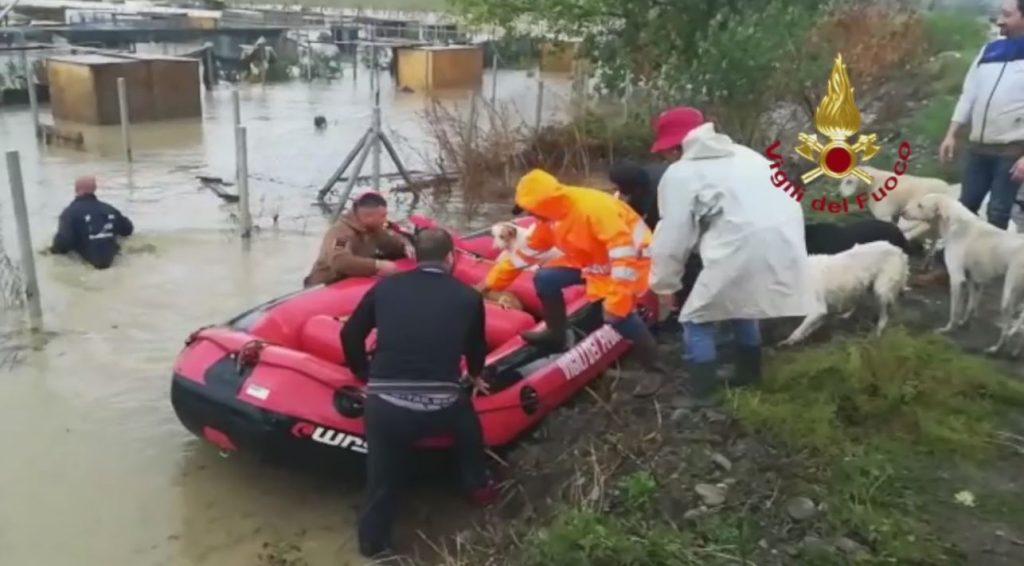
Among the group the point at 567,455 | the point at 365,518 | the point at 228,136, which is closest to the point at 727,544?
the point at 567,455

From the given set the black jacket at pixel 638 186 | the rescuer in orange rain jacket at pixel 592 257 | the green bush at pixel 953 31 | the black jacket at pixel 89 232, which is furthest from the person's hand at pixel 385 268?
the green bush at pixel 953 31

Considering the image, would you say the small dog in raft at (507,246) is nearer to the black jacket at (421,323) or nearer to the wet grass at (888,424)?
the black jacket at (421,323)

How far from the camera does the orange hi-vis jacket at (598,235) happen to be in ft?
16.9

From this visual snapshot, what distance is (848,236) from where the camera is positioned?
20.7 ft

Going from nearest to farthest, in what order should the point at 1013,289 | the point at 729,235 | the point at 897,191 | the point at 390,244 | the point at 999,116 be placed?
the point at 729,235 < the point at 1013,289 < the point at 999,116 < the point at 390,244 < the point at 897,191

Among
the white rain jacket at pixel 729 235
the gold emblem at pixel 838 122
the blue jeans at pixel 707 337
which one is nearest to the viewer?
the white rain jacket at pixel 729 235

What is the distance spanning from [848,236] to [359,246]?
10.4 ft

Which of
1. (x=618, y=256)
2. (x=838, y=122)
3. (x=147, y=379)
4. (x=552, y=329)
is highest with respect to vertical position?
(x=838, y=122)

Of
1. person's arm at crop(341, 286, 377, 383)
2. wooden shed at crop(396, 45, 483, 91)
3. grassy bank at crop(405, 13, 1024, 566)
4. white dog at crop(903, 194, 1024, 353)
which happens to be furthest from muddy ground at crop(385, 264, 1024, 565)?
wooden shed at crop(396, 45, 483, 91)

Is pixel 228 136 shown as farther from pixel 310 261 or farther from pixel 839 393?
pixel 839 393

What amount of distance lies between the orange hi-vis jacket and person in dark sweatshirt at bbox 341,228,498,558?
0.82 metres

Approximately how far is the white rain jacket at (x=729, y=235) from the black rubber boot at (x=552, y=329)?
879 millimetres

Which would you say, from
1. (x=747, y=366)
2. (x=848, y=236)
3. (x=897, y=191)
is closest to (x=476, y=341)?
(x=747, y=366)

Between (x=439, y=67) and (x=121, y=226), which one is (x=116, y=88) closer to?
(x=439, y=67)
